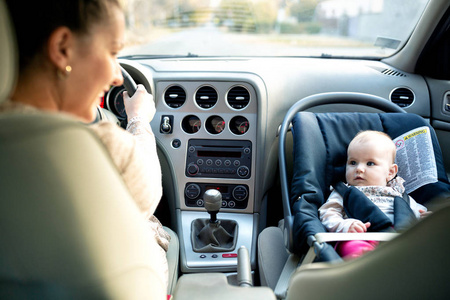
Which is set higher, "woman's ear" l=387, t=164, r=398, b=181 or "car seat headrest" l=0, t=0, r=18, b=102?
"car seat headrest" l=0, t=0, r=18, b=102

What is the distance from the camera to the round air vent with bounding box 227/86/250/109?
9.14ft

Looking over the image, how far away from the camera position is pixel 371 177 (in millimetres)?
2066

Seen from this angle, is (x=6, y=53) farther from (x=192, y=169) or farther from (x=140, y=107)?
(x=192, y=169)

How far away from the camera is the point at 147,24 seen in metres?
1.48

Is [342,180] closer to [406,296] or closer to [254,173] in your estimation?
[254,173]

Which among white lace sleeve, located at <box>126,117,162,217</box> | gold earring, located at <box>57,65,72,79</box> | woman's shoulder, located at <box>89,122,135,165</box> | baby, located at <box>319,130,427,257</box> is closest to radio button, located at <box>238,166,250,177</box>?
baby, located at <box>319,130,427,257</box>

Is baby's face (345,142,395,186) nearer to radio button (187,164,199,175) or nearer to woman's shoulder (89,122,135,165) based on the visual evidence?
radio button (187,164,199,175)

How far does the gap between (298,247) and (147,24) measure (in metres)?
1.11

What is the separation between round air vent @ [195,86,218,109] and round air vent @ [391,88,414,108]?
47.2 inches

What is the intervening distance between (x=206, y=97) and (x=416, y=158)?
1349 millimetres

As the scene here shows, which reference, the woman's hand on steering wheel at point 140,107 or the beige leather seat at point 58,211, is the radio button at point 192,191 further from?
the beige leather seat at point 58,211

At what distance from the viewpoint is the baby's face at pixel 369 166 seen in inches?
81.5

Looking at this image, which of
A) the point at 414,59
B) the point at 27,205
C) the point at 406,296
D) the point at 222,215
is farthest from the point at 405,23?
the point at 27,205

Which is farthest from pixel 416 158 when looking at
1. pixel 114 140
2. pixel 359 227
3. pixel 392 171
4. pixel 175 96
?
pixel 114 140
